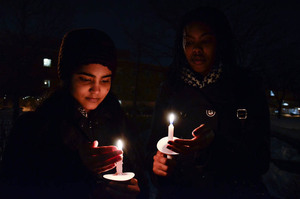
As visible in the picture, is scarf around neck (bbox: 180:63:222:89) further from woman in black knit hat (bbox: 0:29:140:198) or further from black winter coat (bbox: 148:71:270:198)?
woman in black knit hat (bbox: 0:29:140:198)

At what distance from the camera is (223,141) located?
5.96ft

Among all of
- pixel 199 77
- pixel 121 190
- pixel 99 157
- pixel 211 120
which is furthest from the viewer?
pixel 199 77

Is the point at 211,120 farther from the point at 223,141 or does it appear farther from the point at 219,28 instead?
the point at 219,28

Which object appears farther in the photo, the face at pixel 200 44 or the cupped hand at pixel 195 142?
the face at pixel 200 44

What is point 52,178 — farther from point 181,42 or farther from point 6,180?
point 181,42

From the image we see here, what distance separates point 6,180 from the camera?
1.95m

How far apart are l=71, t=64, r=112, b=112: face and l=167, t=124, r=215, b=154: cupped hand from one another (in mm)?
980

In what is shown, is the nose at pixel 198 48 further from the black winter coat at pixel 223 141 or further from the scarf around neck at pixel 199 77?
the black winter coat at pixel 223 141

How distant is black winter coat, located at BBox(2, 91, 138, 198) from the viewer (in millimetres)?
1891

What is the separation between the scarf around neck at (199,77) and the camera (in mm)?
2162

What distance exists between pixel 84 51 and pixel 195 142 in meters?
1.37

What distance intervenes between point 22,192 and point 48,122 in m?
0.66

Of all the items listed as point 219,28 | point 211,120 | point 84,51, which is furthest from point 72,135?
point 219,28

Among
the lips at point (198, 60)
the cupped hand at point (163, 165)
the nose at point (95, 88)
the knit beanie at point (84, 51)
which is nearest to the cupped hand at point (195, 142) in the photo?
the cupped hand at point (163, 165)
